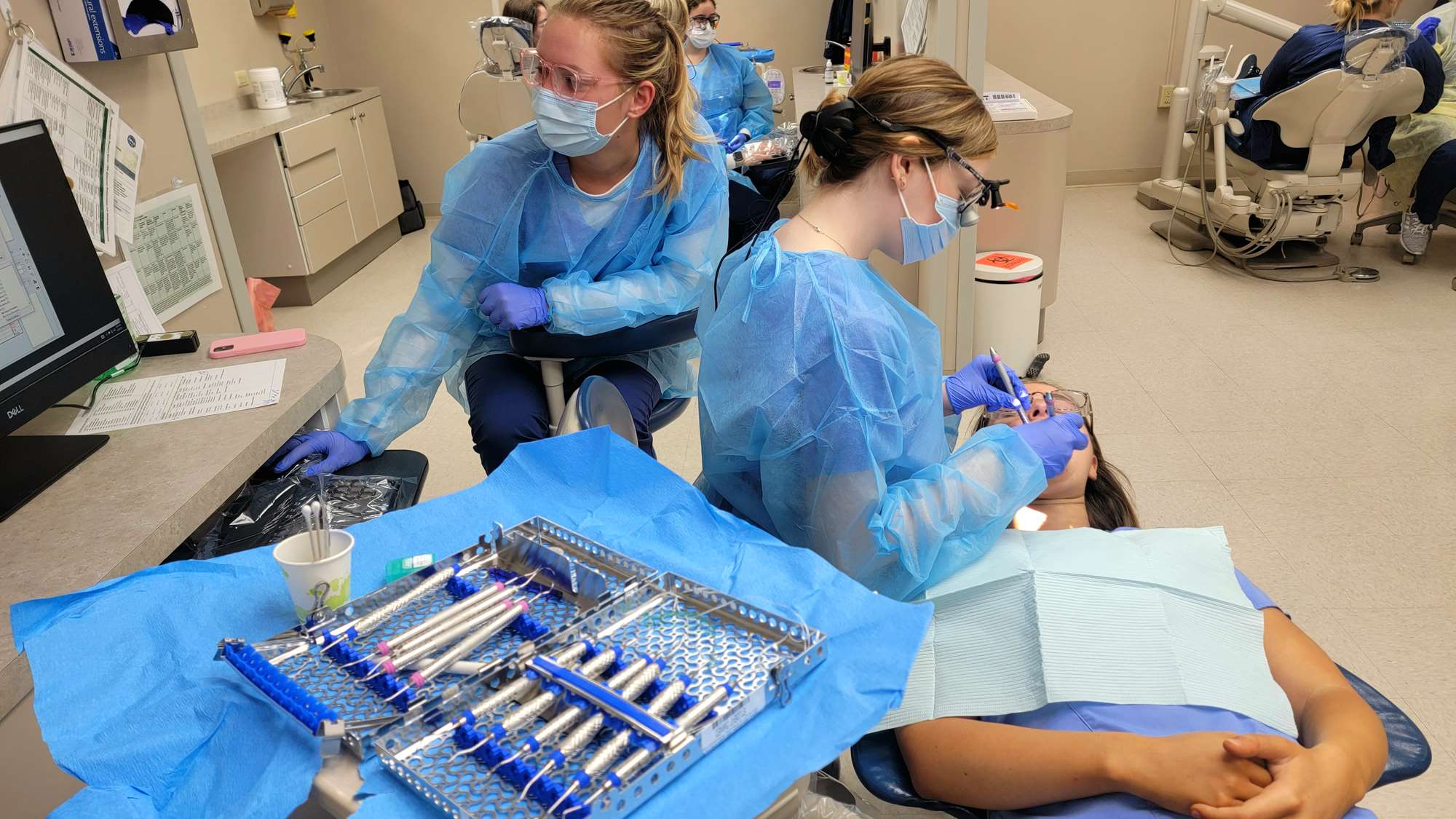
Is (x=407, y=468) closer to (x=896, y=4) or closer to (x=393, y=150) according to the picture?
(x=896, y=4)

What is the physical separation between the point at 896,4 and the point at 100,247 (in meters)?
2.59

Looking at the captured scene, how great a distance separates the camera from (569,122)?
5.55 ft

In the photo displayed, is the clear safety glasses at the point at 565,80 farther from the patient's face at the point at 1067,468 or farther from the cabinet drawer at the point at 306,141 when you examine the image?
the cabinet drawer at the point at 306,141

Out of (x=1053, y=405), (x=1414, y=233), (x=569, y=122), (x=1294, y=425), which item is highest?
(x=569, y=122)

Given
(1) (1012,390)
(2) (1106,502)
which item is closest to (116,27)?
(1) (1012,390)

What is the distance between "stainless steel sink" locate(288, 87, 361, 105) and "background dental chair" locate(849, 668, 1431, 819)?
4.34 meters

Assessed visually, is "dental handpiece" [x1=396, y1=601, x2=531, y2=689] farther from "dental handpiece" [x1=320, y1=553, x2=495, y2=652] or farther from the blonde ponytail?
the blonde ponytail

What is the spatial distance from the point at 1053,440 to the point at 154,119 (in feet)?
5.82

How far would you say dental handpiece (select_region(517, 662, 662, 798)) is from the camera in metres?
0.75

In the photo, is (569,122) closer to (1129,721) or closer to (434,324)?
(434,324)

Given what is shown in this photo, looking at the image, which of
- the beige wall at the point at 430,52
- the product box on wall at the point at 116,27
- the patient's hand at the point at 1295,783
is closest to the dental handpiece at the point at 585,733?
the patient's hand at the point at 1295,783

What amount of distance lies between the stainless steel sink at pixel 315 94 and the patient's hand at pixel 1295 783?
15.2ft

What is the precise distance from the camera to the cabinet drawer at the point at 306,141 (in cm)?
392

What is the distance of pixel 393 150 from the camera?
18.0 feet
